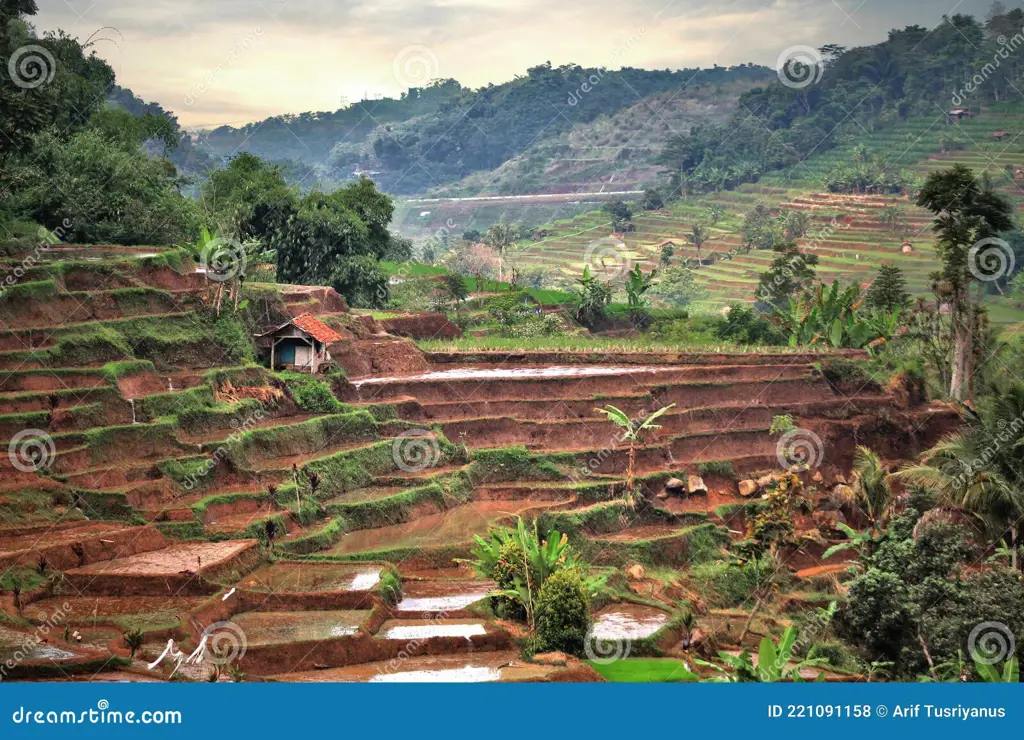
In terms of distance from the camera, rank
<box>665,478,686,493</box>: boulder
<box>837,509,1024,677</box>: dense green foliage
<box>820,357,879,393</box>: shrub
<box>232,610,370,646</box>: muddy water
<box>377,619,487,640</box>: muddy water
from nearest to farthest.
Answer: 1. <box>837,509,1024,677</box>: dense green foliage
2. <box>232,610,370,646</box>: muddy water
3. <box>377,619,487,640</box>: muddy water
4. <box>665,478,686,493</box>: boulder
5. <box>820,357,879,393</box>: shrub

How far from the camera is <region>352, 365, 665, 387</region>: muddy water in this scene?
3078 centimetres

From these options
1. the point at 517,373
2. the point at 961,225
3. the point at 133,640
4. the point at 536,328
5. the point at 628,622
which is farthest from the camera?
the point at 536,328

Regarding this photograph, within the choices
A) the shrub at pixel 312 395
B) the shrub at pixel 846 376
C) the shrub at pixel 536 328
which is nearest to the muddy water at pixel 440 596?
the shrub at pixel 312 395

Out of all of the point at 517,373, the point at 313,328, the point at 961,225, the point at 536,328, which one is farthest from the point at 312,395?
the point at 961,225

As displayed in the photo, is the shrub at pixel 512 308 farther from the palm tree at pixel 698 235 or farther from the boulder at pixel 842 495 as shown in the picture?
the palm tree at pixel 698 235

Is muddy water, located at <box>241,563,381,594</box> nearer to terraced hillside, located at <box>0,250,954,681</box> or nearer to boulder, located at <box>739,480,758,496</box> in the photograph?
terraced hillside, located at <box>0,250,954,681</box>

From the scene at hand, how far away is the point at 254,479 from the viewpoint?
78.1 ft

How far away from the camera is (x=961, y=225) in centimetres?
3331

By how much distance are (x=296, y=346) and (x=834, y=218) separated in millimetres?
44868

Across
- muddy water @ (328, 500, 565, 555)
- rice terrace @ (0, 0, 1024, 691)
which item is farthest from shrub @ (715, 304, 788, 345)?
muddy water @ (328, 500, 565, 555)

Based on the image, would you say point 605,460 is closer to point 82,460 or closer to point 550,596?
point 550,596

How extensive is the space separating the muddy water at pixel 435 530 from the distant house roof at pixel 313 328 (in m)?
5.75

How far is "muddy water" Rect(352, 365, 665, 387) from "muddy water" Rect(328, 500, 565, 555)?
508cm

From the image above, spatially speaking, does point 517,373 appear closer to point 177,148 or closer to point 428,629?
point 428,629
